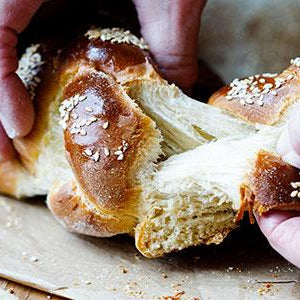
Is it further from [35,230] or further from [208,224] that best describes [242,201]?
[35,230]

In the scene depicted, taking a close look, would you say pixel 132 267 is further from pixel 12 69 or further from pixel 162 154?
pixel 12 69

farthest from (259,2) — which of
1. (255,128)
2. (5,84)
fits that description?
(5,84)

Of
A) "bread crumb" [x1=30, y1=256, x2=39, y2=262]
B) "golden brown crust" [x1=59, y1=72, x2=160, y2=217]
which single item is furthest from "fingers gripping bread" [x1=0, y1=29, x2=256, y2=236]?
"bread crumb" [x1=30, y1=256, x2=39, y2=262]

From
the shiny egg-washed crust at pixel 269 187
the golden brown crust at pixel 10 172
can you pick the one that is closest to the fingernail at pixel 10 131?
the golden brown crust at pixel 10 172

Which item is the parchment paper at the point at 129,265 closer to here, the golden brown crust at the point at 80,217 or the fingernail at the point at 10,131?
the golden brown crust at the point at 80,217

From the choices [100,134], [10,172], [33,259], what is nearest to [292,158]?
[100,134]

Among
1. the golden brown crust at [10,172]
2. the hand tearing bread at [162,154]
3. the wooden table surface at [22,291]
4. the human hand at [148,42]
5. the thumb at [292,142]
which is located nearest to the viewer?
the thumb at [292,142]

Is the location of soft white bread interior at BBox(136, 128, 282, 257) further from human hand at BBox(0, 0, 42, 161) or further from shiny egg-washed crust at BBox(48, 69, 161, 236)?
human hand at BBox(0, 0, 42, 161)
